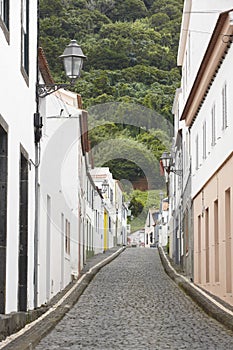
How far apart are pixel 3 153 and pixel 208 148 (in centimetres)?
983

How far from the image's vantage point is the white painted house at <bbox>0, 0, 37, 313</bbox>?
1024 centimetres

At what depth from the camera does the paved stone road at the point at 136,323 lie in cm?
1013

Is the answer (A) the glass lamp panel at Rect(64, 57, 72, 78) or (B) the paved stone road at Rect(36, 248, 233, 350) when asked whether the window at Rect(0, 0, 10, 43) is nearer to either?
(A) the glass lamp panel at Rect(64, 57, 72, 78)

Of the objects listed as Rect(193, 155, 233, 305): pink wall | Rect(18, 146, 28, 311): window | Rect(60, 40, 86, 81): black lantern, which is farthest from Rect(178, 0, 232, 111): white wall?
Rect(18, 146, 28, 311): window

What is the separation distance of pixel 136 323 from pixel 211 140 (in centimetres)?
683

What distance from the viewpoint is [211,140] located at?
18.7 m

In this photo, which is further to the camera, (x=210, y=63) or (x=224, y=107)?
(x=210, y=63)

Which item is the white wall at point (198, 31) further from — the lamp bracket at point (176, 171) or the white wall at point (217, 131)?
the lamp bracket at point (176, 171)

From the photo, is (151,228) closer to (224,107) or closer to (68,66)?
(224,107)

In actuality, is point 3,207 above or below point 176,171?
below

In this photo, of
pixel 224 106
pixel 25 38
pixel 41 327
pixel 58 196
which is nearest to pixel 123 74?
pixel 58 196

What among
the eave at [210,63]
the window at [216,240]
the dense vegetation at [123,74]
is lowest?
the window at [216,240]

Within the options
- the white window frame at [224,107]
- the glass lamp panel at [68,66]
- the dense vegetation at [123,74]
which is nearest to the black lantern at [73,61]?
the glass lamp panel at [68,66]

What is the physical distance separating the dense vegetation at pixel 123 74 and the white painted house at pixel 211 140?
14.0 metres
